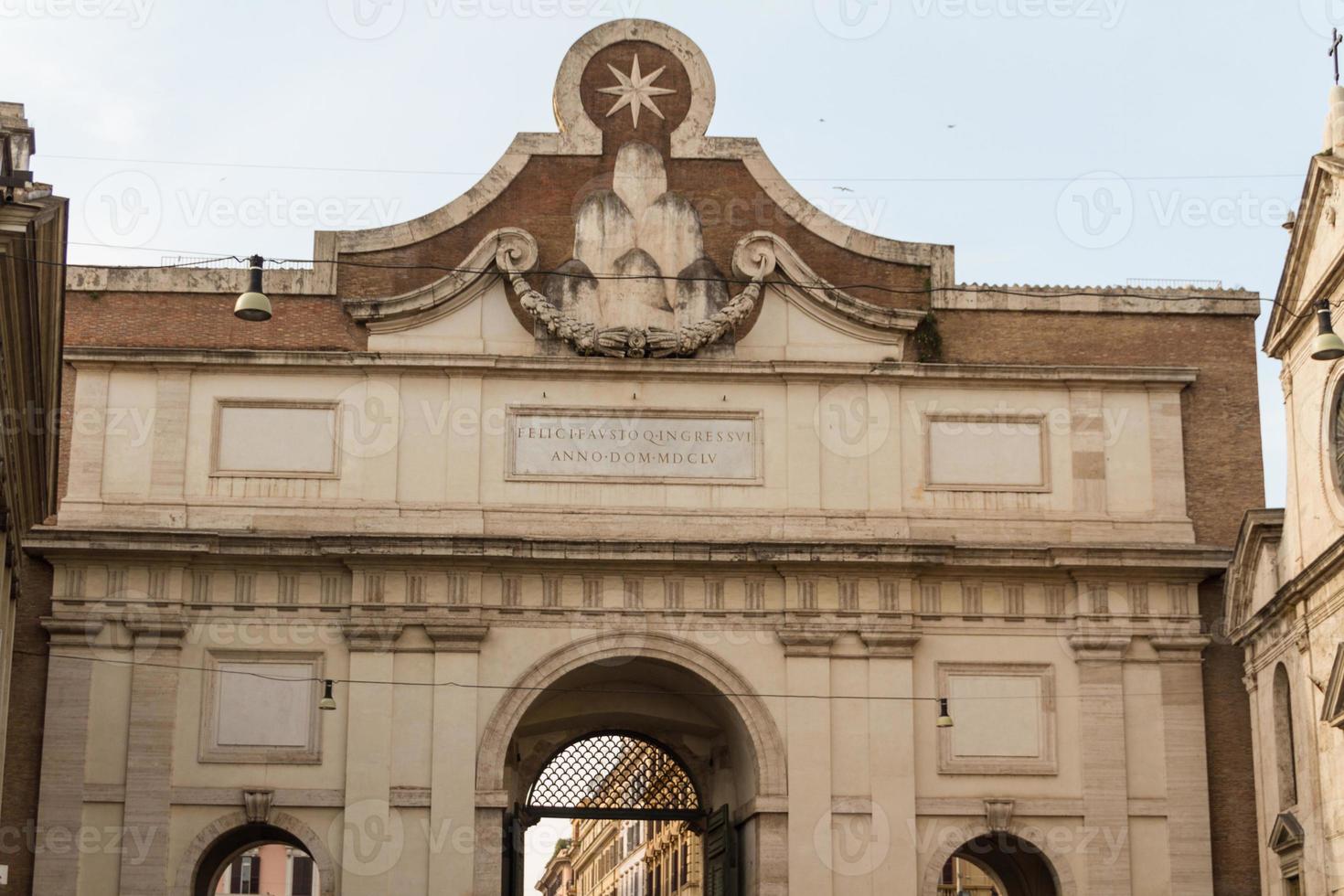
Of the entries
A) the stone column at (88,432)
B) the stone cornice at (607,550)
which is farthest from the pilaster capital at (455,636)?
the stone column at (88,432)

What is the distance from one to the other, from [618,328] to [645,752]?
24.4ft

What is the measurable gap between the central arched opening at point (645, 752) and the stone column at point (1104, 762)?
4.31 m

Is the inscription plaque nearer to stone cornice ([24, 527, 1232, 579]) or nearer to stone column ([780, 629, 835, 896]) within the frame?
stone cornice ([24, 527, 1232, 579])

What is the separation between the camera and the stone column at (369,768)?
28719 millimetres

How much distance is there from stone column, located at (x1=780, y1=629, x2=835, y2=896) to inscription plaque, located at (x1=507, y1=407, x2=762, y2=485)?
8.60 feet

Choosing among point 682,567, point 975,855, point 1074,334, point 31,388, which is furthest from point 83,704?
point 1074,334

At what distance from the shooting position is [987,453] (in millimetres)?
30797

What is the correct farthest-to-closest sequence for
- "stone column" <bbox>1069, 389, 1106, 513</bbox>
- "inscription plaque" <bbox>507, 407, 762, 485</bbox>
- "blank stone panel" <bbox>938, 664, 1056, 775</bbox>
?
"stone column" <bbox>1069, 389, 1106, 513</bbox> < "inscription plaque" <bbox>507, 407, 762, 485</bbox> < "blank stone panel" <bbox>938, 664, 1056, 775</bbox>

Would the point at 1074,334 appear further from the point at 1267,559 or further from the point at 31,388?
the point at 31,388

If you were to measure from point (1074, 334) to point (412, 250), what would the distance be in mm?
9922

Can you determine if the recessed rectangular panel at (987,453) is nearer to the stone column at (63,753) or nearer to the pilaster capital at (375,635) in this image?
the pilaster capital at (375,635)

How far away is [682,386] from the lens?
30688 millimetres

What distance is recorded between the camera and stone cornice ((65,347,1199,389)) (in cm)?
3031

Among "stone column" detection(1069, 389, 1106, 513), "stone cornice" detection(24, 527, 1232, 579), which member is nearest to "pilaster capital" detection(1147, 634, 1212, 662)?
"stone cornice" detection(24, 527, 1232, 579)
